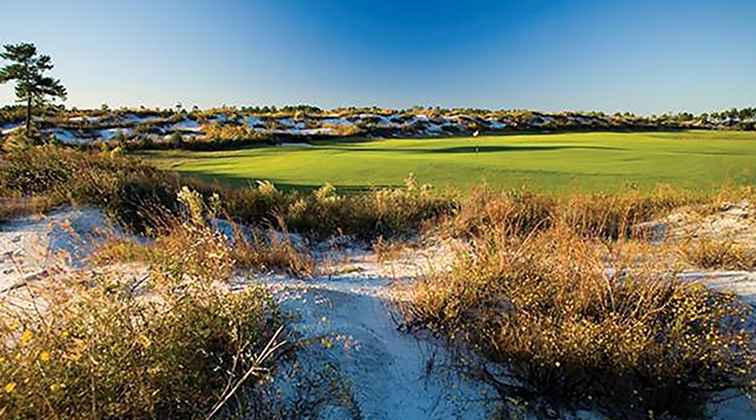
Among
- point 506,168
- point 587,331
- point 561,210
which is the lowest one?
point 587,331

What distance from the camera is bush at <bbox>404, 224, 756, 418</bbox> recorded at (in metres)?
2.79

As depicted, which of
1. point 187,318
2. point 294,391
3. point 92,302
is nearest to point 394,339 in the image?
point 294,391

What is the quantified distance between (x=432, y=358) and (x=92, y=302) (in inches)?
78.4

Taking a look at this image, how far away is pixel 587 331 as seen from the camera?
2.81 m

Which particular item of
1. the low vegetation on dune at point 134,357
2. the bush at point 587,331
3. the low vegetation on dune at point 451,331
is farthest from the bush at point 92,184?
the bush at point 587,331

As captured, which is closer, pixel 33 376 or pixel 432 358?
pixel 33 376

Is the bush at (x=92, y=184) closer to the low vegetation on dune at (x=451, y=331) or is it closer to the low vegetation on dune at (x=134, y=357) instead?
the low vegetation on dune at (x=451, y=331)

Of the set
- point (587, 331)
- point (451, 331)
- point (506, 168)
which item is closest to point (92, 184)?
point (451, 331)

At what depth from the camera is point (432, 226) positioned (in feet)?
22.6

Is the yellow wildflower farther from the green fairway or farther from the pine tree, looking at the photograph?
the pine tree

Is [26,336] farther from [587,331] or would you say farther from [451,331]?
[587,331]

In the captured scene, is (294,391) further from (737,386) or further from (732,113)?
(732,113)

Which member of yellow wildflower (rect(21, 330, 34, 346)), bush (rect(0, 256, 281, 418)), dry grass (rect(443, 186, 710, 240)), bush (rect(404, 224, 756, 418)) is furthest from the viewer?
dry grass (rect(443, 186, 710, 240))

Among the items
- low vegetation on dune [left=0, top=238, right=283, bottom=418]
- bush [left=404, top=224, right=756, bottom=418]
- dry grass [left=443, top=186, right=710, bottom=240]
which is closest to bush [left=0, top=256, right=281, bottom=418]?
low vegetation on dune [left=0, top=238, right=283, bottom=418]
